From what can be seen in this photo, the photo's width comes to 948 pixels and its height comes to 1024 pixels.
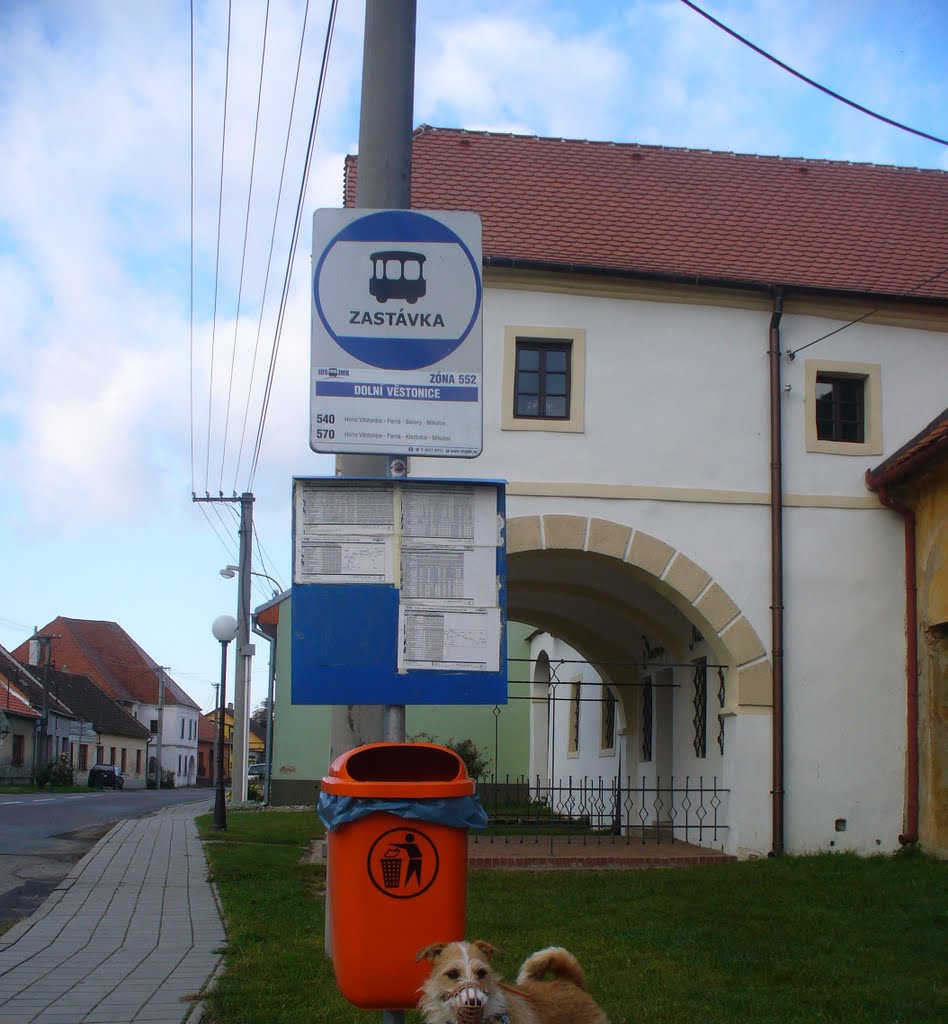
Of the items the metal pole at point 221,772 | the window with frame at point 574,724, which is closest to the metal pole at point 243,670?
the metal pole at point 221,772

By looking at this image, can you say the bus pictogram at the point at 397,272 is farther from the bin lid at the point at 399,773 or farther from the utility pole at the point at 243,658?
the utility pole at the point at 243,658

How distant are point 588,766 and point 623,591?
7.91 metres

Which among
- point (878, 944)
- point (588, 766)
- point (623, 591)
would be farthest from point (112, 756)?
point (878, 944)

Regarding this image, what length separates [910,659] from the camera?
14.0m

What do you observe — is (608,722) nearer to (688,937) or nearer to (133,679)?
(688,937)

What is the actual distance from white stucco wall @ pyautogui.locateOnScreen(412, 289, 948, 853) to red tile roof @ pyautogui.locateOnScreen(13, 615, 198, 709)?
6600cm

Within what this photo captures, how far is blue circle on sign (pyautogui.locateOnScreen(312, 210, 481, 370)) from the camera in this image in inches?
186

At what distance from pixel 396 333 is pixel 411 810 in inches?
70.9

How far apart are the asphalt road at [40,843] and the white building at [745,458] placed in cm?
568

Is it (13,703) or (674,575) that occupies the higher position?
(674,575)

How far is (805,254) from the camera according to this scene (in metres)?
15.3

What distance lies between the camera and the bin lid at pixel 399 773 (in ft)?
13.6

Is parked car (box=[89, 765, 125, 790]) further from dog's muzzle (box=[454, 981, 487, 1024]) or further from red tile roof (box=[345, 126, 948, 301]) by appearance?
dog's muzzle (box=[454, 981, 487, 1024])

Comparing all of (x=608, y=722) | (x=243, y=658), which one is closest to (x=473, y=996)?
(x=608, y=722)
